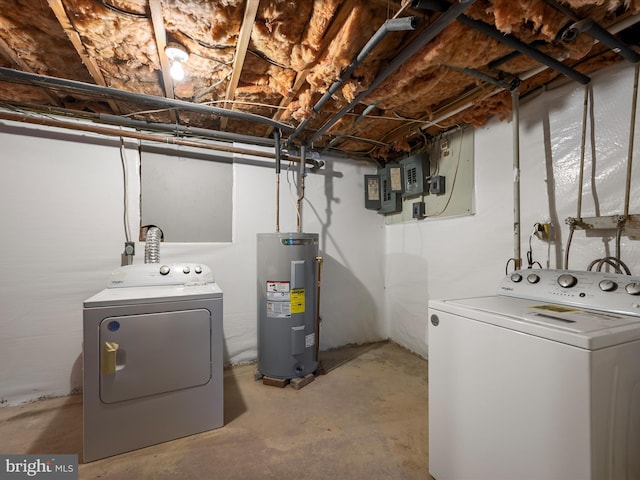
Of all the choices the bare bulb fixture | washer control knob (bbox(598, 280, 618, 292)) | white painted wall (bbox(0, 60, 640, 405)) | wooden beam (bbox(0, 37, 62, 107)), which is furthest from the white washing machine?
wooden beam (bbox(0, 37, 62, 107))

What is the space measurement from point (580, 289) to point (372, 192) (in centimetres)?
199

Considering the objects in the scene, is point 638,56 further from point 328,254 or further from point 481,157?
point 328,254

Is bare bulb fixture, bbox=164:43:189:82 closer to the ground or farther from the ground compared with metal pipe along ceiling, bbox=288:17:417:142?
farther from the ground

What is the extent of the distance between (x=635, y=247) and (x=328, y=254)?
211 cm

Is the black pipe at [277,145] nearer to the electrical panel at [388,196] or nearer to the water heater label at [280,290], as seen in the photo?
the water heater label at [280,290]

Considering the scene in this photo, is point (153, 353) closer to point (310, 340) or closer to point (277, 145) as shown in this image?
point (310, 340)

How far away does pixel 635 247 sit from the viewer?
1.34m

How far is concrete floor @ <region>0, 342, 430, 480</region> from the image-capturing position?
1345 mm

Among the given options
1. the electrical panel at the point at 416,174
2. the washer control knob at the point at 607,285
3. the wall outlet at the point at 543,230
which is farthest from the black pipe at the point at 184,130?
the washer control knob at the point at 607,285

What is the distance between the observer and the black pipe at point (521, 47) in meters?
1.15

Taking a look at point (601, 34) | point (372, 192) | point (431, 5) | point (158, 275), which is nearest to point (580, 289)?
point (601, 34)

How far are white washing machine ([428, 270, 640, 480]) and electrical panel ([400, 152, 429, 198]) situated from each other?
1.40 m

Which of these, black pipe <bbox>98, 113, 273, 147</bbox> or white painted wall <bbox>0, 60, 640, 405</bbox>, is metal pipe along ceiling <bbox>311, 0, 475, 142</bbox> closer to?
black pipe <bbox>98, 113, 273, 147</bbox>

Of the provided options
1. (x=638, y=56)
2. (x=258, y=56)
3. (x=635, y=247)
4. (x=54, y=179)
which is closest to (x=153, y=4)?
(x=258, y=56)
